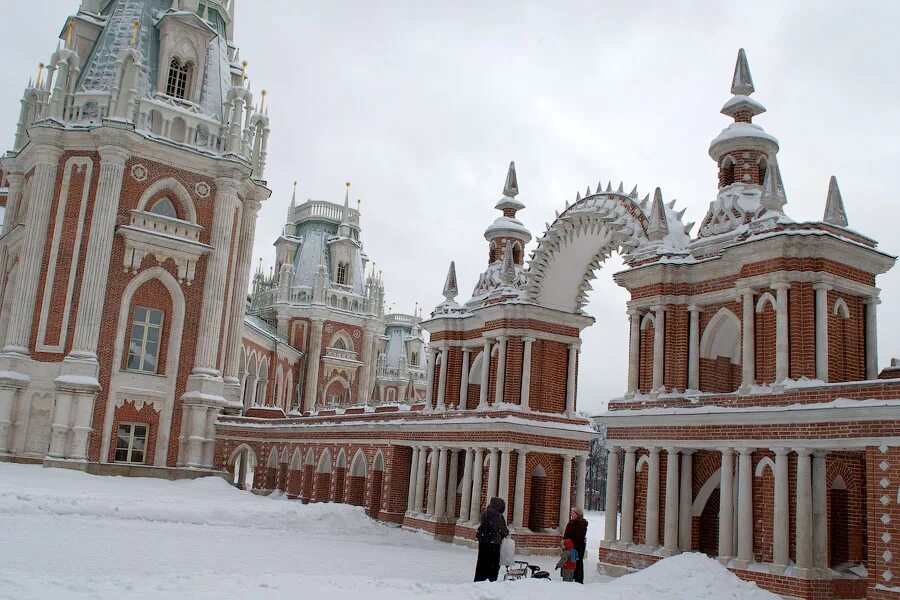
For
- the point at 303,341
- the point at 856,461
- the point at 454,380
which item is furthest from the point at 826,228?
the point at 303,341

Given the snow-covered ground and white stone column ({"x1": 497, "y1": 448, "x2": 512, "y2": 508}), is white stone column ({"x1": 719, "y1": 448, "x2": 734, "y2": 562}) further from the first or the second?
white stone column ({"x1": 497, "y1": 448, "x2": 512, "y2": 508})

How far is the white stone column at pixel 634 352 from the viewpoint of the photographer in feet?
62.2

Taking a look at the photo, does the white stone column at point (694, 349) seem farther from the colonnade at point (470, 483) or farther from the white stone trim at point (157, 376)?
the white stone trim at point (157, 376)

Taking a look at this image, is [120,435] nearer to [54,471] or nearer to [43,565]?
[54,471]

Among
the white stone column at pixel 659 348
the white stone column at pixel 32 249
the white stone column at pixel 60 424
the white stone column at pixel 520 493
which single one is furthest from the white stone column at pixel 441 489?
the white stone column at pixel 32 249

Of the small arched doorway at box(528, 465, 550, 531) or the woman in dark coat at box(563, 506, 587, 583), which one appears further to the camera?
the small arched doorway at box(528, 465, 550, 531)

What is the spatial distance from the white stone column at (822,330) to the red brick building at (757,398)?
25 mm

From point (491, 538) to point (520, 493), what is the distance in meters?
9.97

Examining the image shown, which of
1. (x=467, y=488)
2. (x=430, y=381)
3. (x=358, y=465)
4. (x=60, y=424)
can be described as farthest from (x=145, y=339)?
(x=467, y=488)

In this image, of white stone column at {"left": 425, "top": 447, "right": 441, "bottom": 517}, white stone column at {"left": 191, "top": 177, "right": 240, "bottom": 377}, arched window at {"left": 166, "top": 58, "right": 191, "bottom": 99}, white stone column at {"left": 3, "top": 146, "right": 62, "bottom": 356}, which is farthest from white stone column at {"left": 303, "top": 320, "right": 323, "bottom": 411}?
white stone column at {"left": 425, "top": 447, "right": 441, "bottom": 517}

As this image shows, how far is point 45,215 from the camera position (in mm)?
32219

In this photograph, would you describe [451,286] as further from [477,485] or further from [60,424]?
[60,424]

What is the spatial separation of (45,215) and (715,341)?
2613 cm

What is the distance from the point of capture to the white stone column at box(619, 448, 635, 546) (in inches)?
712
